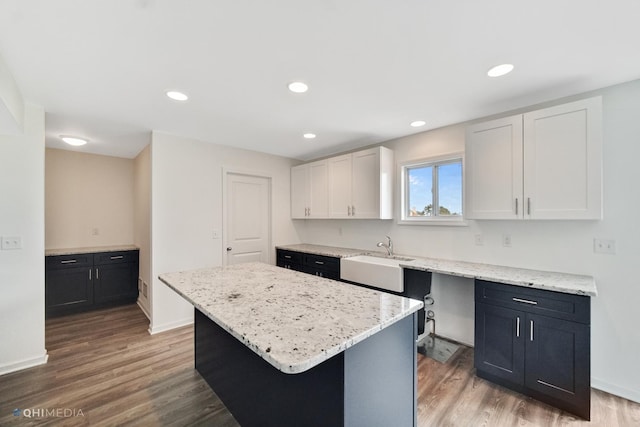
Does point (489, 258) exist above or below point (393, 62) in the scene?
below

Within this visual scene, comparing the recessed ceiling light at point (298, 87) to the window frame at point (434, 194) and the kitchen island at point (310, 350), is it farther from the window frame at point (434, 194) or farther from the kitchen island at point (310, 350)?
the window frame at point (434, 194)

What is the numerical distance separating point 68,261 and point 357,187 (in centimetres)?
407

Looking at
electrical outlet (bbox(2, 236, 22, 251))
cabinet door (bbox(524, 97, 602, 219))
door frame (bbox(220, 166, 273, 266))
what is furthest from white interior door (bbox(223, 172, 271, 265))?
cabinet door (bbox(524, 97, 602, 219))

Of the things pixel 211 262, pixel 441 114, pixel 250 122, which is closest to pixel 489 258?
pixel 441 114

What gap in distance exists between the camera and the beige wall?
400cm

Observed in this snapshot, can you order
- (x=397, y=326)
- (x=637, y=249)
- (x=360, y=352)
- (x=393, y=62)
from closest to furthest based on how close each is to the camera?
1. (x=360, y=352)
2. (x=397, y=326)
3. (x=393, y=62)
4. (x=637, y=249)

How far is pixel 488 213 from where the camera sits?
97.9 inches

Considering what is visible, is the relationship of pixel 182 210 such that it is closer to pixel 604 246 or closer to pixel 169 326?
pixel 169 326

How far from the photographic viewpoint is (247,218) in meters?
4.20

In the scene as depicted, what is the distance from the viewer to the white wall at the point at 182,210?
3.23 meters

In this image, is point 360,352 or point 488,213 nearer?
point 360,352

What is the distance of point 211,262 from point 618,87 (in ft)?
14.7

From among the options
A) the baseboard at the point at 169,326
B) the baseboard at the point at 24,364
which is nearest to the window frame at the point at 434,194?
the baseboard at the point at 169,326

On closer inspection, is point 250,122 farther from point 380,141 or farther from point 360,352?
point 360,352
